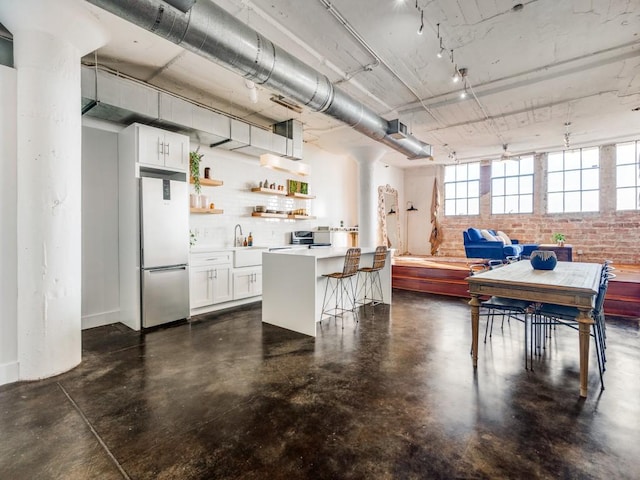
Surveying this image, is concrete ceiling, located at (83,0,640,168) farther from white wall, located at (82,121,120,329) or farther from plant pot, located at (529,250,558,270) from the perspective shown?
plant pot, located at (529,250,558,270)

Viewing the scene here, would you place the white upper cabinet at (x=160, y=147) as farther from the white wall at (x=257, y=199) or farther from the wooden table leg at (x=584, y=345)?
the wooden table leg at (x=584, y=345)

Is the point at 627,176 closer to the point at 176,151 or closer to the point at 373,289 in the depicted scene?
the point at 373,289

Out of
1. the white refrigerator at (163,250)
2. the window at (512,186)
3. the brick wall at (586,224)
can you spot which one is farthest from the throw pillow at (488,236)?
the white refrigerator at (163,250)

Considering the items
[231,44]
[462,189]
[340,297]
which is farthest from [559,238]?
[231,44]

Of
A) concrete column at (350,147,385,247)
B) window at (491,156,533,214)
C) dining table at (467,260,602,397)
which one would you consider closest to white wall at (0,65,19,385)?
dining table at (467,260,602,397)

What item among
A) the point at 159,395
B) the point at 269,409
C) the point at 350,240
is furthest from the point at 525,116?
the point at 159,395

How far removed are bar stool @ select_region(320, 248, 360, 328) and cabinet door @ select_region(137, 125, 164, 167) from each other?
2.67 m

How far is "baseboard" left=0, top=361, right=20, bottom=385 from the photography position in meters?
2.65

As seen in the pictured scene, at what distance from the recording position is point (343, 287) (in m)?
4.81

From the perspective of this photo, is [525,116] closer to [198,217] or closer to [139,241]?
[198,217]

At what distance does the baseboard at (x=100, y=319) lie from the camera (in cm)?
405

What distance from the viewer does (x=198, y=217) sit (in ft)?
16.9

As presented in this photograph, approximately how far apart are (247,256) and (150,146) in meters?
2.10

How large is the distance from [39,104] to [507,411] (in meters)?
4.35
